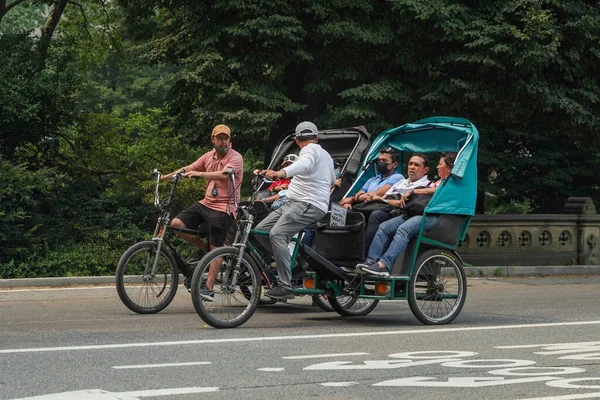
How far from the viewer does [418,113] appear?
74.5ft

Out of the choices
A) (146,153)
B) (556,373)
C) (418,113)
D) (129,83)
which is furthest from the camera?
(129,83)

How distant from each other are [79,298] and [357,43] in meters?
8.72

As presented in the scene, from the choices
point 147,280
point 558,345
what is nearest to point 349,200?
point 147,280

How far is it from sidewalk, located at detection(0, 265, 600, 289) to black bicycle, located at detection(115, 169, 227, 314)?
4.82 metres

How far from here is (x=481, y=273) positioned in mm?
20703

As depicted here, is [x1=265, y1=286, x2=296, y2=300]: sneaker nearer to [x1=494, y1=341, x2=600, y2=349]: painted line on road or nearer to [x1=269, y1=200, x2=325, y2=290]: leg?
[x1=269, y1=200, x2=325, y2=290]: leg

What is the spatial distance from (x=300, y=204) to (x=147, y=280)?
6.51 feet

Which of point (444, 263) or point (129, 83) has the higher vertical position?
point (129, 83)

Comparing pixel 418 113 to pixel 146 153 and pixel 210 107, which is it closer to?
pixel 210 107

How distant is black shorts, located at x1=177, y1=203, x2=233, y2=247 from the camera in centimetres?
1270

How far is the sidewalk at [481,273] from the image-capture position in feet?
55.6

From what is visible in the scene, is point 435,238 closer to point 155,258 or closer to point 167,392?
point 155,258

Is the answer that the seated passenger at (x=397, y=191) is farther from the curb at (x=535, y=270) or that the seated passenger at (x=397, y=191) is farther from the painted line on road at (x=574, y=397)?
the curb at (x=535, y=270)

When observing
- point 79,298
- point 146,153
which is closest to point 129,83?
point 146,153
